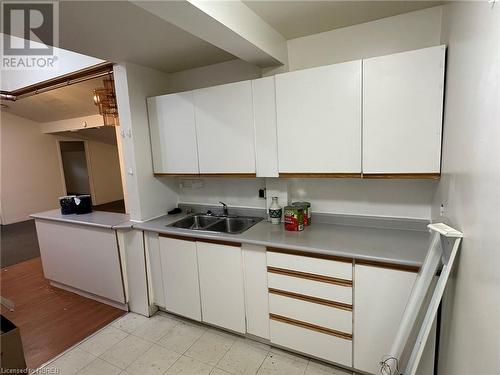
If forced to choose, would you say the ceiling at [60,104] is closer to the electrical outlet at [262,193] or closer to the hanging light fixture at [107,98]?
the hanging light fixture at [107,98]

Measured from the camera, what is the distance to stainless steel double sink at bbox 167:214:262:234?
2.43 meters

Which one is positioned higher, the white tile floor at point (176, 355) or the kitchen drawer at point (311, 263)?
the kitchen drawer at point (311, 263)

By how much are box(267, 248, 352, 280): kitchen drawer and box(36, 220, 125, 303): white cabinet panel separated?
5.25 ft

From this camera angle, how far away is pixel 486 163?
0.86 m

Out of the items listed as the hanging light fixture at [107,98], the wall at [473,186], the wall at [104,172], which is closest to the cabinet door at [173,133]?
the hanging light fixture at [107,98]

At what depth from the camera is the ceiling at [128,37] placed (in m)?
1.44

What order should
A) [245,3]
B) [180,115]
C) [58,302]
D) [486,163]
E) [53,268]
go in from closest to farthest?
[486,163]
[245,3]
[180,115]
[58,302]
[53,268]

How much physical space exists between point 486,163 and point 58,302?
3.64m

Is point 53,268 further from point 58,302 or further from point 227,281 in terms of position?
point 227,281

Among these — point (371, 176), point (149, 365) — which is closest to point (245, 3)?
point (371, 176)

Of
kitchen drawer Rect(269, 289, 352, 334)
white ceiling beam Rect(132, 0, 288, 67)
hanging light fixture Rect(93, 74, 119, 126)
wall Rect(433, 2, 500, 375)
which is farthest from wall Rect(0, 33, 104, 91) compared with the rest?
wall Rect(433, 2, 500, 375)

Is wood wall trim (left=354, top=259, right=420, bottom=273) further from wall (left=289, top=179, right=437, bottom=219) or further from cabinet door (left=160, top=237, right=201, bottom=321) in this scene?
cabinet door (left=160, top=237, right=201, bottom=321)

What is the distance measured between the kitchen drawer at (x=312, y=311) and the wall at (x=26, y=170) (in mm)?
6512

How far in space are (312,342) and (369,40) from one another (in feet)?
6.98
